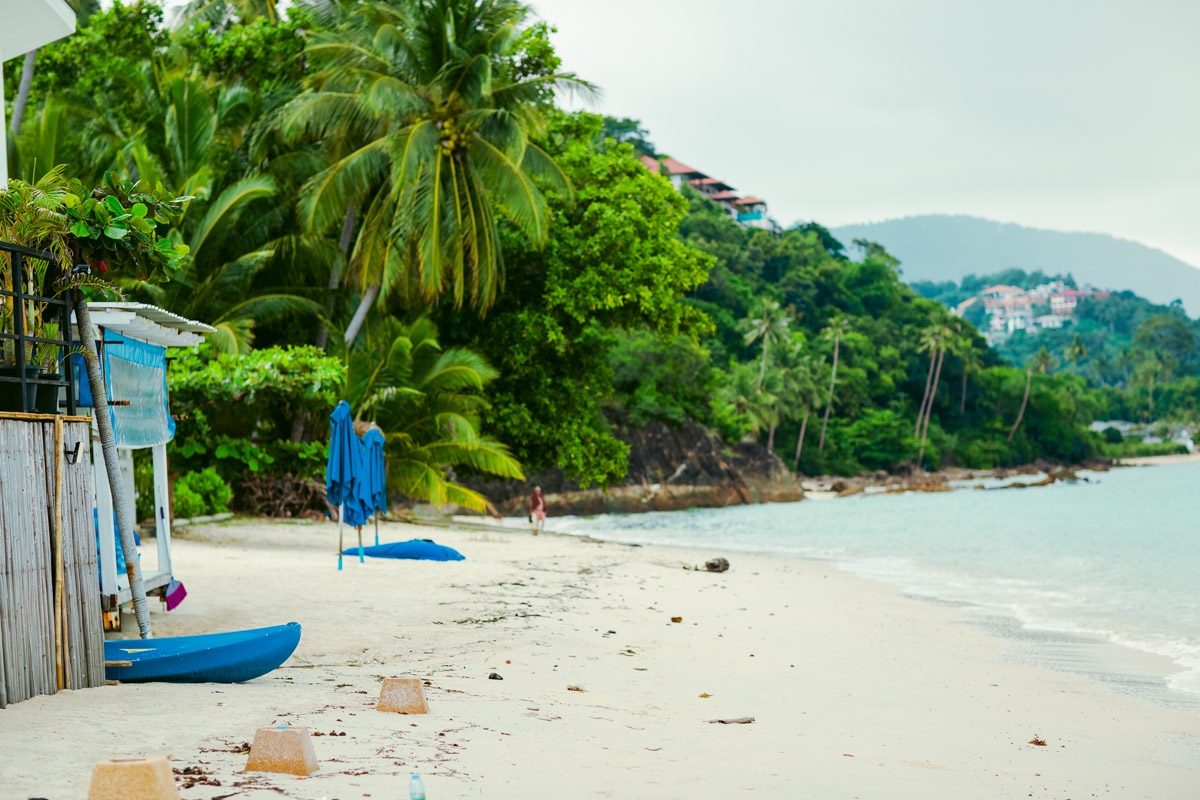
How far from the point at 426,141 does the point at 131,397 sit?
11454 millimetres

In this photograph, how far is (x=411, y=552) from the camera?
42.2ft

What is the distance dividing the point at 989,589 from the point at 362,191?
1304 cm

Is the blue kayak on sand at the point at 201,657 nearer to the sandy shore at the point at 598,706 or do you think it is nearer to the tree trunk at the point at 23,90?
the sandy shore at the point at 598,706

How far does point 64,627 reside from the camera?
523cm

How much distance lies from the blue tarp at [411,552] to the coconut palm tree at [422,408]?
3.75 metres

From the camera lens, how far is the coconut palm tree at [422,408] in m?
17.4

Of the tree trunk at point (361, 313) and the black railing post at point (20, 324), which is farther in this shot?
the tree trunk at point (361, 313)

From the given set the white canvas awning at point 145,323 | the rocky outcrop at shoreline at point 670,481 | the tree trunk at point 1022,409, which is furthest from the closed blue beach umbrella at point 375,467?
the tree trunk at point 1022,409

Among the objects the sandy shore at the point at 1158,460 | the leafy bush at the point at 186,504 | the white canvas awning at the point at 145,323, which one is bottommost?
the sandy shore at the point at 1158,460

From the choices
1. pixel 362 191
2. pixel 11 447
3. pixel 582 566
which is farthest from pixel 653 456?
pixel 11 447

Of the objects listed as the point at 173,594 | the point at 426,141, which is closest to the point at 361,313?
the point at 426,141

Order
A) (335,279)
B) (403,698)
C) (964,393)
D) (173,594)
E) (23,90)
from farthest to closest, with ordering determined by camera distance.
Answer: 1. (964,393)
2. (335,279)
3. (23,90)
4. (173,594)
5. (403,698)

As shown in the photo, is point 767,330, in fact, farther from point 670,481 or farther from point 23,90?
point 23,90

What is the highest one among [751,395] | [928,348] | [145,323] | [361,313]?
[928,348]
